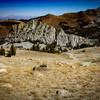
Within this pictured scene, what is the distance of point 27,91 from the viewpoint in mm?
7453

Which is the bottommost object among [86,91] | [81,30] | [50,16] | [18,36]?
[86,91]

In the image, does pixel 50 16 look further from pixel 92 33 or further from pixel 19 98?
pixel 19 98

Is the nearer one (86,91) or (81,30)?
(86,91)

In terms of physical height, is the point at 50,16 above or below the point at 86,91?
above

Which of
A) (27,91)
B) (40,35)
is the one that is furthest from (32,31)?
(27,91)

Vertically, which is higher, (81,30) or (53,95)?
(81,30)

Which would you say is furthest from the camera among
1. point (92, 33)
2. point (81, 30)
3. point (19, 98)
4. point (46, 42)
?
point (81, 30)

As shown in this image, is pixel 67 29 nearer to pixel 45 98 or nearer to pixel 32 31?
pixel 32 31

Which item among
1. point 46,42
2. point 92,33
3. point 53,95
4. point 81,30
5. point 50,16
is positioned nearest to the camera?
point 53,95

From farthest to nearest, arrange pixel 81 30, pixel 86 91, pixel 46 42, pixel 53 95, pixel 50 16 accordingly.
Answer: pixel 50 16
pixel 81 30
pixel 46 42
pixel 86 91
pixel 53 95

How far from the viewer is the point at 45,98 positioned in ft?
22.0

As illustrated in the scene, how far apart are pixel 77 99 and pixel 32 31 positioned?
122m

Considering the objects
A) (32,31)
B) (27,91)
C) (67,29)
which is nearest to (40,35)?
(32,31)

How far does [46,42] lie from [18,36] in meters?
32.5
